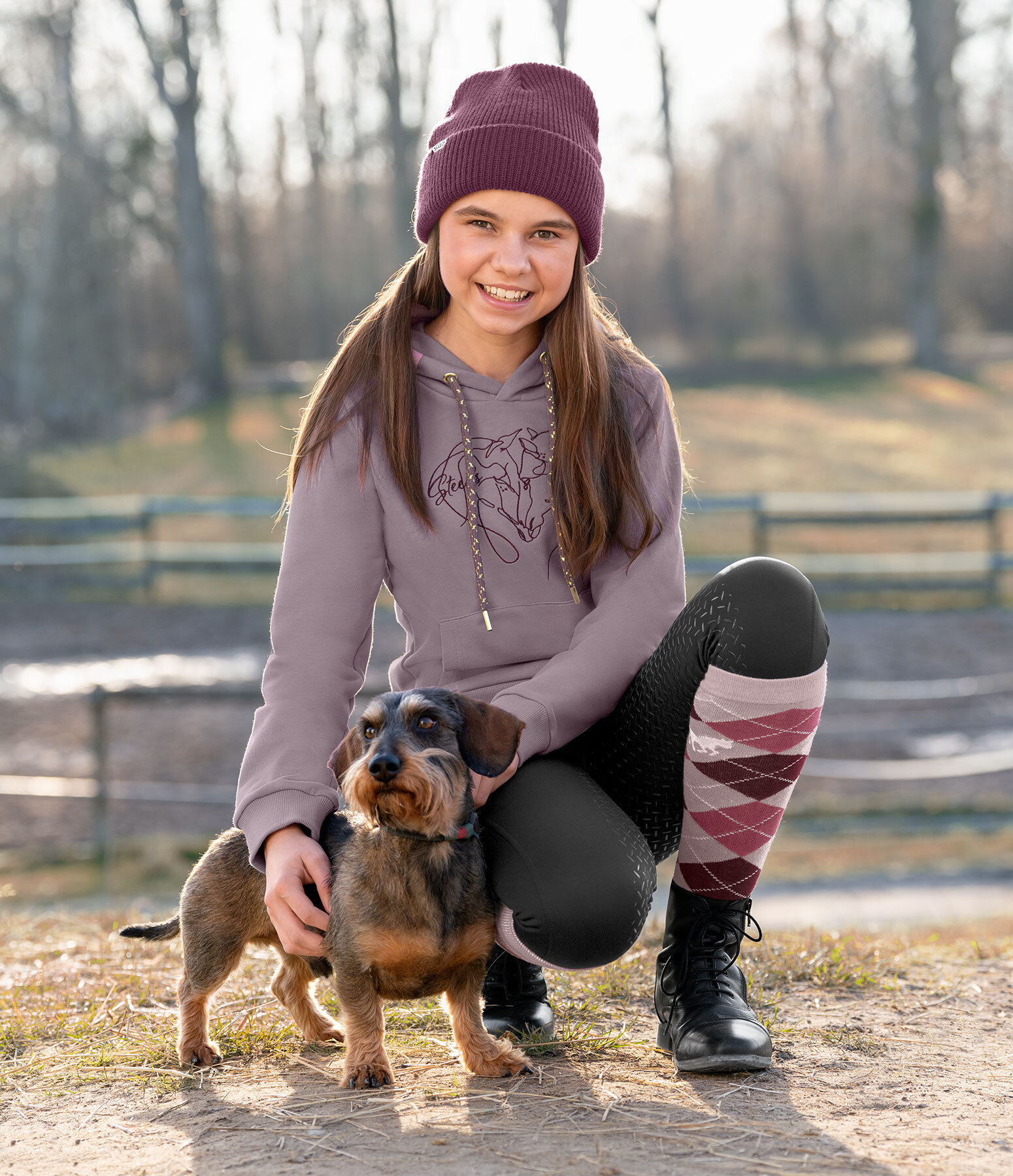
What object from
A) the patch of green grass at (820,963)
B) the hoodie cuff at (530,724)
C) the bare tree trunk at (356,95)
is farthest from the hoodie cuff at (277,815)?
the bare tree trunk at (356,95)

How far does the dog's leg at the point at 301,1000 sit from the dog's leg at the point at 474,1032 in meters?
0.41

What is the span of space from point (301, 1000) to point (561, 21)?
18.3ft

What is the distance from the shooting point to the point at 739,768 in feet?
7.63

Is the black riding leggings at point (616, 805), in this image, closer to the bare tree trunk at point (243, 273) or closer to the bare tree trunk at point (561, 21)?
the bare tree trunk at point (561, 21)

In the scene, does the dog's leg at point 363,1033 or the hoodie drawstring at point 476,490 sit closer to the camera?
the dog's leg at point 363,1033

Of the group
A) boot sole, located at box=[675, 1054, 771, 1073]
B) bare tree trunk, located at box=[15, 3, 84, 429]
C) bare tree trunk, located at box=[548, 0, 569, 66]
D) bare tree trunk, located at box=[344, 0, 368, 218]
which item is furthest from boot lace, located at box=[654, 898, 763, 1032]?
bare tree trunk, located at box=[15, 3, 84, 429]

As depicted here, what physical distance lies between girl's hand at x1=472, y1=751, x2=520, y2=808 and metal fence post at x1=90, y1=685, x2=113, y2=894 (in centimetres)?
350

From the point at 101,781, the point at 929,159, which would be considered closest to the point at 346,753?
the point at 101,781

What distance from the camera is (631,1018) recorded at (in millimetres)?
2719

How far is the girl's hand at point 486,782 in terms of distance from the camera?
2350mm

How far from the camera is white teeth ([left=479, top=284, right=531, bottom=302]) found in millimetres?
2566

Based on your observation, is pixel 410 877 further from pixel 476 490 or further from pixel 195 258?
pixel 195 258

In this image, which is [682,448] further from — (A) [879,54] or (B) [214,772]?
(A) [879,54]

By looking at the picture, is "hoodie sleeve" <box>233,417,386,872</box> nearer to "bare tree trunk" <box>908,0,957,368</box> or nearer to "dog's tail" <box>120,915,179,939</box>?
"dog's tail" <box>120,915,179,939</box>
